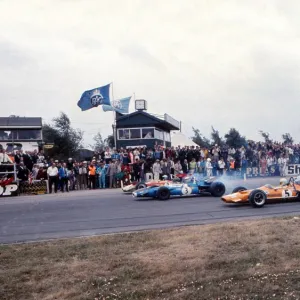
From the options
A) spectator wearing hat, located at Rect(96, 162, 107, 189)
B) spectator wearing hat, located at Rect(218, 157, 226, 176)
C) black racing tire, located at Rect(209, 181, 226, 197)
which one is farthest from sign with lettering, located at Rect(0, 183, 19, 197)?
spectator wearing hat, located at Rect(218, 157, 226, 176)

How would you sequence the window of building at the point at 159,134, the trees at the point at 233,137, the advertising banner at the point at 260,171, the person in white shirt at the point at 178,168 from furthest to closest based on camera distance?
the trees at the point at 233,137
the window of building at the point at 159,134
the advertising banner at the point at 260,171
the person in white shirt at the point at 178,168

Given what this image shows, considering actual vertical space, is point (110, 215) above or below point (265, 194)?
below

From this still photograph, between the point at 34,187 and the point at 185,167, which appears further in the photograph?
the point at 185,167

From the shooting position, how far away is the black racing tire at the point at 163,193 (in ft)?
54.0

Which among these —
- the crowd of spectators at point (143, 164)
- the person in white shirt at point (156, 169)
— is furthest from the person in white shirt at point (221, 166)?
the person in white shirt at point (156, 169)

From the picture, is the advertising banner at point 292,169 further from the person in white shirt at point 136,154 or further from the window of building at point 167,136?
the window of building at point 167,136

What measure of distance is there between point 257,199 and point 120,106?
2452 centimetres

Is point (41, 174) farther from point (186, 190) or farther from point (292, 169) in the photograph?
point (292, 169)

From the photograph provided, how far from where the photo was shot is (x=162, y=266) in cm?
647

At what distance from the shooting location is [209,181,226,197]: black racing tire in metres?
16.6

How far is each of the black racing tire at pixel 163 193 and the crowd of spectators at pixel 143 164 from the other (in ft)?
22.8

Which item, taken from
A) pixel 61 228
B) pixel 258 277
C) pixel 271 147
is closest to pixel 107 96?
pixel 271 147

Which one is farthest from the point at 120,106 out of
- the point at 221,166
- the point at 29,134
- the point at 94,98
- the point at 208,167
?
the point at 208,167

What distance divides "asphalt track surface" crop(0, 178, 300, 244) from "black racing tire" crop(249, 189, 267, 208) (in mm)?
190
